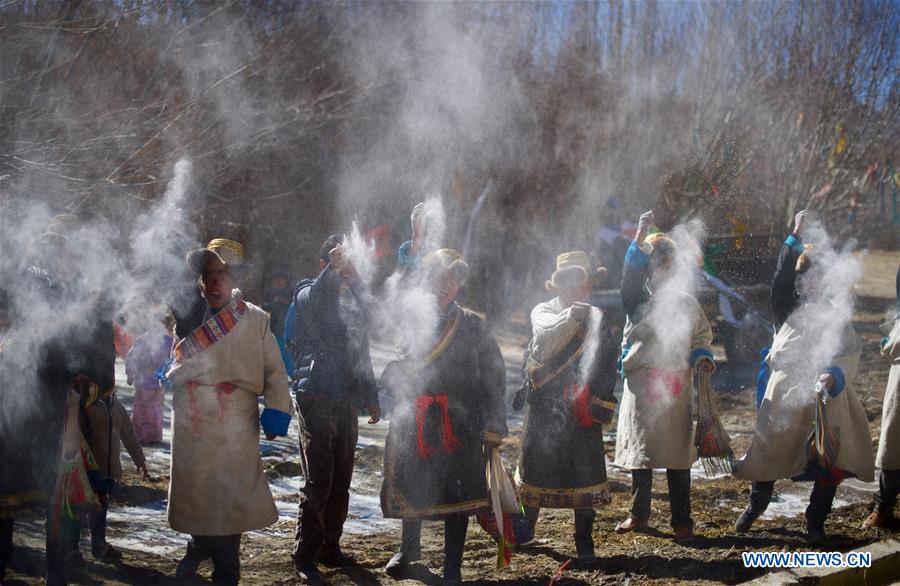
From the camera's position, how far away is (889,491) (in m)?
5.41

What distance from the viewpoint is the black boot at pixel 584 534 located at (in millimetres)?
4765

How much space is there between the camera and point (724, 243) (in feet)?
39.6

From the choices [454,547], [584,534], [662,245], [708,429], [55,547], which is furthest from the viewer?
[662,245]

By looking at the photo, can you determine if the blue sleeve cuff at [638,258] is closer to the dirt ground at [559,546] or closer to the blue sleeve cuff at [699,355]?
the blue sleeve cuff at [699,355]

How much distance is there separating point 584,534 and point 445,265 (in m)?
1.64

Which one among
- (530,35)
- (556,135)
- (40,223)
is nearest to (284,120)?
(530,35)

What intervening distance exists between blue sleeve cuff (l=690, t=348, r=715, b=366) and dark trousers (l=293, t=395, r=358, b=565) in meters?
2.03

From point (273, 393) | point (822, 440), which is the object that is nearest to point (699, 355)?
point (822, 440)

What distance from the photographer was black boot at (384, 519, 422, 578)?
4527mm

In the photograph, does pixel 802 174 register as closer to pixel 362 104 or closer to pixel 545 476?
pixel 362 104

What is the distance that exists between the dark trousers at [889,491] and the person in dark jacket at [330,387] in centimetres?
317

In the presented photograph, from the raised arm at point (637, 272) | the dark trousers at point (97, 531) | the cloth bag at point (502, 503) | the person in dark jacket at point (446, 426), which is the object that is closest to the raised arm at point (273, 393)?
the person in dark jacket at point (446, 426)

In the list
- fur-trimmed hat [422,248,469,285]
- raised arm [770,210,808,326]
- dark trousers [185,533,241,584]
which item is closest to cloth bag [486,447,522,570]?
fur-trimmed hat [422,248,469,285]

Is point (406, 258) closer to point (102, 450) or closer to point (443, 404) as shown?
point (443, 404)
